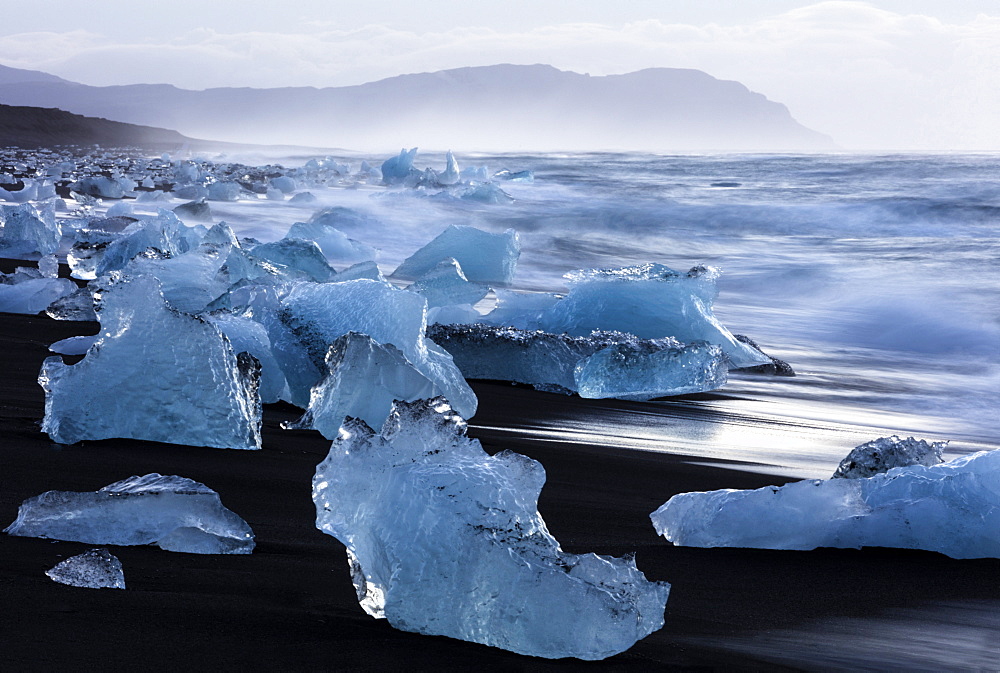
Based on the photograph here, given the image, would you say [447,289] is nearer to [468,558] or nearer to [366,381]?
[366,381]

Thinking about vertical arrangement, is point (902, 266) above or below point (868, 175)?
below

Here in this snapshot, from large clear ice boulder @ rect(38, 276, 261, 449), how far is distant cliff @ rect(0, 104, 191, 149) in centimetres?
3268

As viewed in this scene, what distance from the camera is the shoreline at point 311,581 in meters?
1.15

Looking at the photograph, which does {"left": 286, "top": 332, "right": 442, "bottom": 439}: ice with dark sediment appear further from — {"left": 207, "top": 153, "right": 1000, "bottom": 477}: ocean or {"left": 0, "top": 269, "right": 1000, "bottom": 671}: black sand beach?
{"left": 207, "top": 153, "right": 1000, "bottom": 477}: ocean

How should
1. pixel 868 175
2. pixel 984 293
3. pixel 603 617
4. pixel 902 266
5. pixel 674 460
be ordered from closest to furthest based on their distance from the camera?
pixel 603 617 < pixel 674 460 < pixel 984 293 < pixel 902 266 < pixel 868 175

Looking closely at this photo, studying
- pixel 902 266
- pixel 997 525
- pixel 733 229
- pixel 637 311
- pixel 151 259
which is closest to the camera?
pixel 997 525

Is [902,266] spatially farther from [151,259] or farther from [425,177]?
[425,177]

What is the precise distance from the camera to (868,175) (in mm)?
20219

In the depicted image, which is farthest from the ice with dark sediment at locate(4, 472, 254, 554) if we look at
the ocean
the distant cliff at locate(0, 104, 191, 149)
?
the distant cliff at locate(0, 104, 191, 149)

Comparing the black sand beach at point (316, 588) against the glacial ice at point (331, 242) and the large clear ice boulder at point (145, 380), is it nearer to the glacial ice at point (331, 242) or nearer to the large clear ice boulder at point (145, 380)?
the large clear ice boulder at point (145, 380)

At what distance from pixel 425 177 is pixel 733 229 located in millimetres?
8546

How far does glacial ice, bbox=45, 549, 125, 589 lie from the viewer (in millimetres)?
1271

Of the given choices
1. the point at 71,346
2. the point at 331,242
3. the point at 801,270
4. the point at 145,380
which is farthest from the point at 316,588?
the point at 801,270

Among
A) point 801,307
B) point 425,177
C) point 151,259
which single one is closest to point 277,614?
point 151,259
